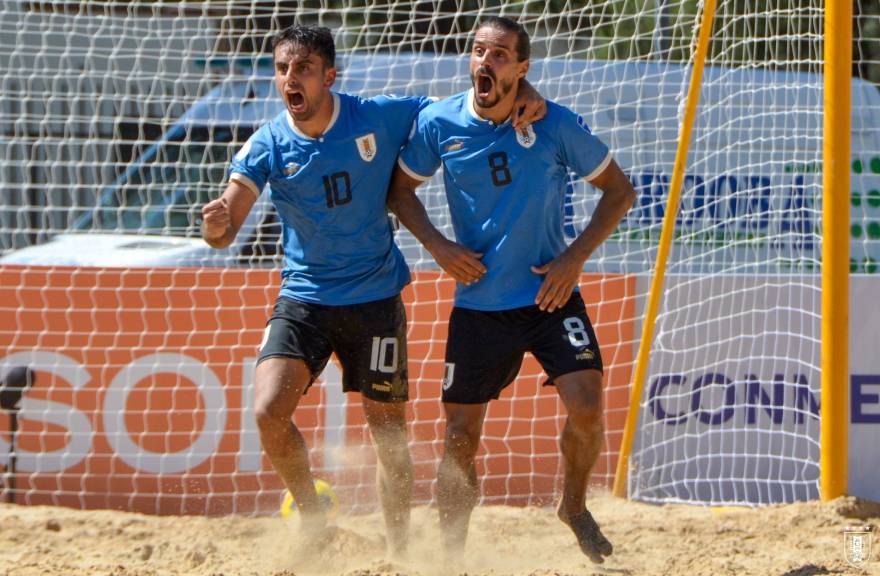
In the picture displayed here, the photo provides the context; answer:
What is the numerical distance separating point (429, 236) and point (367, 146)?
482 millimetres

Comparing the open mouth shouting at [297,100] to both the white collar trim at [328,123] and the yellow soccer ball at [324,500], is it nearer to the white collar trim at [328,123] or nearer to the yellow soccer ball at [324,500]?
the white collar trim at [328,123]

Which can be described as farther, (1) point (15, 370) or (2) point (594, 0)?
(2) point (594, 0)

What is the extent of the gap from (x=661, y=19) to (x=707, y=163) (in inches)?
40.0

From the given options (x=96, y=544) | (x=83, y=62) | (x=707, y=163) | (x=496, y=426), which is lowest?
(x=96, y=544)

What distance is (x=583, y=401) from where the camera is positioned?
461cm

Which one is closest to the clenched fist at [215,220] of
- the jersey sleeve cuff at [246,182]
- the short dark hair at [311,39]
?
the jersey sleeve cuff at [246,182]

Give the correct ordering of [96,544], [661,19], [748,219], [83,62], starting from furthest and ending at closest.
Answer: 1. [83,62]
2. [661,19]
3. [748,219]
4. [96,544]

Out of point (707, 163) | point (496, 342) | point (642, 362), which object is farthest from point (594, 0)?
point (496, 342)

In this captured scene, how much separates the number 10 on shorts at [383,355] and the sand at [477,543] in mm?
763

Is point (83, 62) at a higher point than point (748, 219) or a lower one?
higher

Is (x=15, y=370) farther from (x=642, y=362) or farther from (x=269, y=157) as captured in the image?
(x=642, y=362)

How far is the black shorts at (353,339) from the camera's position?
4.91 meters

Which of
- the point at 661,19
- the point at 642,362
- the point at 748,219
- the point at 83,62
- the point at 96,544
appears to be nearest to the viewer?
the point at 96,544

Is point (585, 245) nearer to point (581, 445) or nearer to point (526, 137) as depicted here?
point (526, 137)
